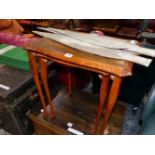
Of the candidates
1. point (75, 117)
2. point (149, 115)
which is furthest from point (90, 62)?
point (75, 117)

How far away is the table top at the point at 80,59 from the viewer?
0.60 m

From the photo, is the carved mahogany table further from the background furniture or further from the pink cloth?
the pink cloth

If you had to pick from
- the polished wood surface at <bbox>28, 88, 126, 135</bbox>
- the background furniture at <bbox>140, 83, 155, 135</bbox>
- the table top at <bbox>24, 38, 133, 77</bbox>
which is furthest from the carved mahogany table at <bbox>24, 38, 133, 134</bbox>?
the polished wood surface at <bbox>28, 88, 126, 135</bbox>

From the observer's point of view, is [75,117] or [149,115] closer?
[149,115]

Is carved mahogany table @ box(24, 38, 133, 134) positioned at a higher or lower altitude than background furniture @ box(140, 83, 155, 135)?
higher

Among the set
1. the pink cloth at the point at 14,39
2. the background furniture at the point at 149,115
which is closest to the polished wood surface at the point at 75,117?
the background furniture at the point at 149,115

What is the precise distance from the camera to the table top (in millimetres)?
600

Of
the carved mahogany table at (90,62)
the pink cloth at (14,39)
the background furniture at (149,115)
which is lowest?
the background furniture at (149,115)

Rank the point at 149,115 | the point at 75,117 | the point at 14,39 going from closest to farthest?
1. the point at 149,115
2. the point at 75,117
3. the point at 14,39

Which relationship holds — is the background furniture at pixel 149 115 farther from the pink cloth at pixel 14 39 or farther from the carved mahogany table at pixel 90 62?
the pink cloth at pixel 14 39

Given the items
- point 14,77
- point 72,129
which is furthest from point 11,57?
point 72,129

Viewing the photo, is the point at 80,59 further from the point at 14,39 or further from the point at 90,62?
the point at 14,39

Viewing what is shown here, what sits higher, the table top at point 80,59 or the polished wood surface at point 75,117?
the table top at point 80,59

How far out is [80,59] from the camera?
648 millimetres
